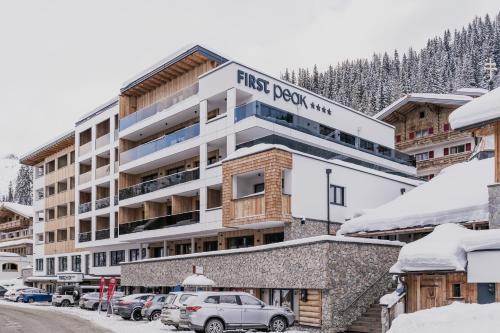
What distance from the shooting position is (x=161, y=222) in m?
45.6

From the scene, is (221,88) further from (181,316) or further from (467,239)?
(467,239)

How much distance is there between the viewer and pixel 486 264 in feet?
61.4

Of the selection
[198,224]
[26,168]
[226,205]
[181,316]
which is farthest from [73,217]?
[26,168]

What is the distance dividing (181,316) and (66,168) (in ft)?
154

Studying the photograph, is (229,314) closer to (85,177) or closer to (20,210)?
(85,177)

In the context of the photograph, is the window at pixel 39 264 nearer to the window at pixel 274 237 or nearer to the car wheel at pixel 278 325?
the window at pixel 274 237

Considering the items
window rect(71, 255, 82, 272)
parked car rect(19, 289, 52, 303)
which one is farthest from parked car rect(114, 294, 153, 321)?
window rect(71, 255, 82, 272)

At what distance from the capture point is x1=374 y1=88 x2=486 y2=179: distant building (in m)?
58.1

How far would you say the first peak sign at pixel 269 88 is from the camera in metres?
39.8

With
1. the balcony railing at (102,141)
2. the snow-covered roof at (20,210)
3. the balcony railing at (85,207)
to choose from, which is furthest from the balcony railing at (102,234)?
the snow-covered roof at (20,210)

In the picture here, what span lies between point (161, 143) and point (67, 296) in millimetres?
14582

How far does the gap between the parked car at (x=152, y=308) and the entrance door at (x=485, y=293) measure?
1765 centimetres

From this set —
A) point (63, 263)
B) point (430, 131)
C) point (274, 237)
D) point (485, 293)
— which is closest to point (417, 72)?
point (430, 131)

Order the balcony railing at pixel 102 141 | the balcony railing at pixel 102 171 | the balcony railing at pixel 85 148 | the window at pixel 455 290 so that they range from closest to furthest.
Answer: the window at pixel 455 290
the balcony railing at pixel 102 171
the balcony railing at pixel 102 141
the balcony railing at pixel 85 148
